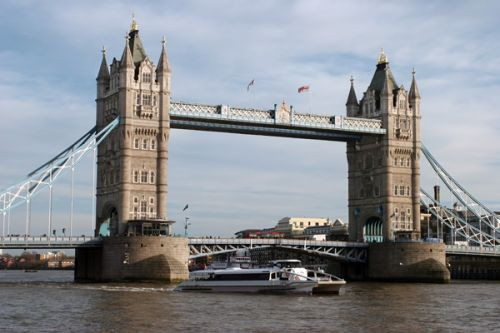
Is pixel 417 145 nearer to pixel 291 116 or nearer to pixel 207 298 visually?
pixel 291 116

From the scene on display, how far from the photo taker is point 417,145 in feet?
453

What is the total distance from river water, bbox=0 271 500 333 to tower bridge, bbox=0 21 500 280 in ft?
57.7

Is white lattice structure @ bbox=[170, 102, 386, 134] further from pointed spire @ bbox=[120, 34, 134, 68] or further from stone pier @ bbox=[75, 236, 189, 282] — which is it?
stone pier @ bbox=[75, 236, 189, 282]

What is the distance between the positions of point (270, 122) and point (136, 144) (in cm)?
1951

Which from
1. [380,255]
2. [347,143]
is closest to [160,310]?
[380,255]

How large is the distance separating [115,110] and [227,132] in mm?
16717

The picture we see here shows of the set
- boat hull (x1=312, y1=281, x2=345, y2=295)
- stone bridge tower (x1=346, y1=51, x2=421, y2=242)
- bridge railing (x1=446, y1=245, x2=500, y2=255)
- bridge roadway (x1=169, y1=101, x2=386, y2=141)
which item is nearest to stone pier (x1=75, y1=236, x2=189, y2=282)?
bridge roadway (x1=169, y1=101, x2=386, y2=141)

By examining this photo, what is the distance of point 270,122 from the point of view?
405ft

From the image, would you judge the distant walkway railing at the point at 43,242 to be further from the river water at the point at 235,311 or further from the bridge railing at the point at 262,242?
the bridge railing at the point at 262,242

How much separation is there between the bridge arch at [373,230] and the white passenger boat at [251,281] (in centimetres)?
4904

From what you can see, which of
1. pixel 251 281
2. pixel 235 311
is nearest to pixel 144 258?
pixel 251 281

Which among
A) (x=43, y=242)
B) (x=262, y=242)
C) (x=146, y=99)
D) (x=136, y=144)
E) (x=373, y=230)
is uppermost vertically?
(x=146, y=99)

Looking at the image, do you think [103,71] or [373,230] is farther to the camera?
[373,230]

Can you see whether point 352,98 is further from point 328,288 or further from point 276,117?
point 328,288
